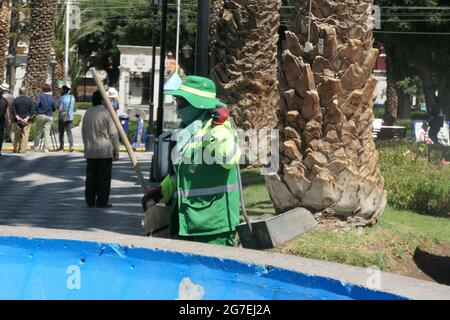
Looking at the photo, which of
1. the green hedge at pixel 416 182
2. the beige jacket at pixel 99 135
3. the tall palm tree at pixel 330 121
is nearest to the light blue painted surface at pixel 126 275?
the tall palm tree at pixel 330 121

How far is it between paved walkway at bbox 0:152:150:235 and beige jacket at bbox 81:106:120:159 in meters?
0.83

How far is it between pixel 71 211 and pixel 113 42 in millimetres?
56872

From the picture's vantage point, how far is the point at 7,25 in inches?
1104

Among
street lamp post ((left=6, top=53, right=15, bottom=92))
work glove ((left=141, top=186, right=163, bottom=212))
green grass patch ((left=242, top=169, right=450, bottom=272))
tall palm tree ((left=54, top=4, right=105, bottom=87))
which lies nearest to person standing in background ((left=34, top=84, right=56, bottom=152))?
green grass patch ((left=242, top=169, right=450, bottom=272))

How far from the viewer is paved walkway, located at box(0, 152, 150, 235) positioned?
36.4ft

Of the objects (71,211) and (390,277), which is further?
(71,211)

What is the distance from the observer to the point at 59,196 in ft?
45.4

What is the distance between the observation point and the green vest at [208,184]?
19.3 feet

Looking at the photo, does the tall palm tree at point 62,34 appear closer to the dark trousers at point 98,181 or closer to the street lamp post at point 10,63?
the street lamp post at point 10,63

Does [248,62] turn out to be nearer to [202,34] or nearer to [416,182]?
[416,182]

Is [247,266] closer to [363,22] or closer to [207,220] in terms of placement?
[207,220]

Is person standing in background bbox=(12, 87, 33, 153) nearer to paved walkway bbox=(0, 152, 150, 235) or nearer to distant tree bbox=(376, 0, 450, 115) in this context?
paved walkway bbox=(0, 152, 150, 235)

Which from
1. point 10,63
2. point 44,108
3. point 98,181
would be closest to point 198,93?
point 98,181
